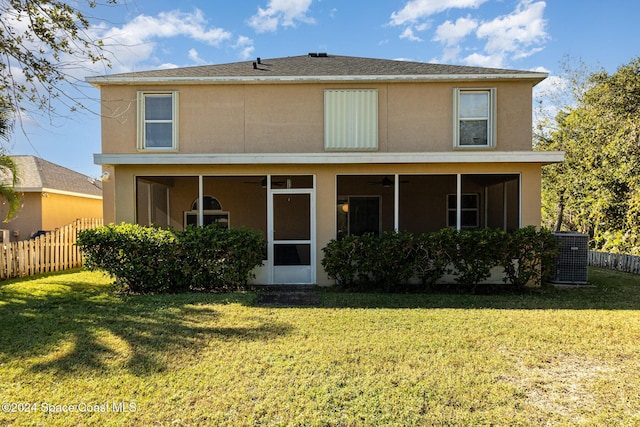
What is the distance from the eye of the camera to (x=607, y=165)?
44.0 ft

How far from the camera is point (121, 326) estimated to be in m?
5.82

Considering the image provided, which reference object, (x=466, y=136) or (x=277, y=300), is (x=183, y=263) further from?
(x=466, y=136)

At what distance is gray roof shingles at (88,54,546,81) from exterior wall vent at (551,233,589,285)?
425 centimetres

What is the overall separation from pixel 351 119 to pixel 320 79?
132 centimetres

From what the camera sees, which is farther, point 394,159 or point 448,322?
point 394,159

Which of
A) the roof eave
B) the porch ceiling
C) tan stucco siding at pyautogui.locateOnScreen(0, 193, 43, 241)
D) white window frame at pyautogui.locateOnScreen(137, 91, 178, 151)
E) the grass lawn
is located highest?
the roof eave

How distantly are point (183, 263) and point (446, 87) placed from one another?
8.03 metres

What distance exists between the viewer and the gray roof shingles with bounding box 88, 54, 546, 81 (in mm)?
10095

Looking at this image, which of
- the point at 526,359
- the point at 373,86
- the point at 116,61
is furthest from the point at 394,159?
the point at 116,61

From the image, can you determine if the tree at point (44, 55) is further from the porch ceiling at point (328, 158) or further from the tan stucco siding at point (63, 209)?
the tan stucco siding at point (63, 209)

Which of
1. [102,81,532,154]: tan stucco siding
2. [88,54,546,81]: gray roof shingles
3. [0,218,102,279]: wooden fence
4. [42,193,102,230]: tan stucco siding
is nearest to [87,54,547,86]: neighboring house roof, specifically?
[88,54,546,81]: gray roof shingles

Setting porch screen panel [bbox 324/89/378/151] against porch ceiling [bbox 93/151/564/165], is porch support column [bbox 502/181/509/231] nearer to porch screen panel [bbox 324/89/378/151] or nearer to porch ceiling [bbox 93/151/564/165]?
porch ceiling [bbox 93/151/564/165]

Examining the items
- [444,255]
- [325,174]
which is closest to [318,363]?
[444,255]

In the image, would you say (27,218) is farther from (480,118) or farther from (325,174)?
(480,118)
